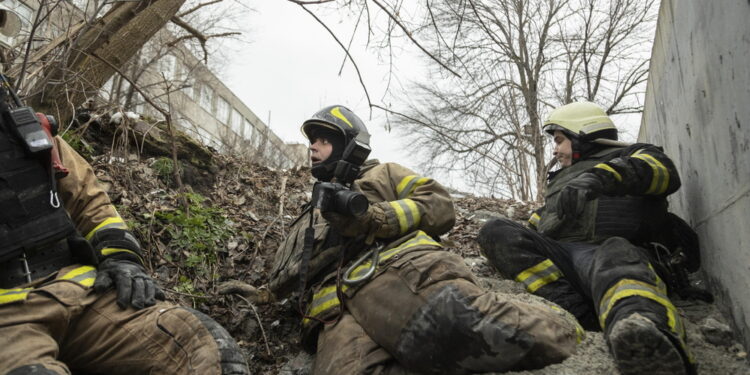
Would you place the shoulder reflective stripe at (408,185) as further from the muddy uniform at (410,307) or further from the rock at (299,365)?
the rock at (299,365)

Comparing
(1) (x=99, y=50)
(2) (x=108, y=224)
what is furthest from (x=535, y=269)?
(1) (x=99, y=50)

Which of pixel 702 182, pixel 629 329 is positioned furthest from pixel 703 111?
pixel 629 329

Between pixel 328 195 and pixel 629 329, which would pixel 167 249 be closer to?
pixel 328 195

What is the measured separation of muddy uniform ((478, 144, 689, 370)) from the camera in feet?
9.43

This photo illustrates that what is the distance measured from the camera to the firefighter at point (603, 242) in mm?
2328

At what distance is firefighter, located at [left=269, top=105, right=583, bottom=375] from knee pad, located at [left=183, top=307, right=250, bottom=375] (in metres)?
0.48

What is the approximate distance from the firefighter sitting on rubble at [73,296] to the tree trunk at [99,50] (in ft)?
6.82

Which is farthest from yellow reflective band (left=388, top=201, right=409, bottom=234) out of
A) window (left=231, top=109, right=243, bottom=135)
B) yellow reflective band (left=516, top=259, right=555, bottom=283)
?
A: window (left=231, top=109, right=243, bottom=135)

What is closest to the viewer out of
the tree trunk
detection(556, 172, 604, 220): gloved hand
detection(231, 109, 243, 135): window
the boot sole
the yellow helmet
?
the boot sole

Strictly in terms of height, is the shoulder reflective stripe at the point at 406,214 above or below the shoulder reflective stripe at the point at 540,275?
above

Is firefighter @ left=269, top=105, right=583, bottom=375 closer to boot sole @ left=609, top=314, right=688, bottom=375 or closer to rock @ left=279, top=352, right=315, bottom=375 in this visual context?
rock @ left=279, top=352, right=315, bottom=375

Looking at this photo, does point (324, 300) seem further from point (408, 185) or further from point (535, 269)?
point (535, 269)

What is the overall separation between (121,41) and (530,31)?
9338mm

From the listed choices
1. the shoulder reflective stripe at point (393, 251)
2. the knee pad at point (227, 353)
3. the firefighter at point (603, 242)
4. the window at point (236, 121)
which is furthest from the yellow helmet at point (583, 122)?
the window at point (236, 121)
